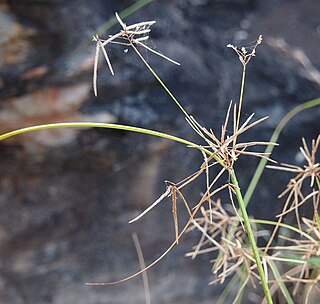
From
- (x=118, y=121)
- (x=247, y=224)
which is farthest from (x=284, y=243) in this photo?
(x=247, y=224)

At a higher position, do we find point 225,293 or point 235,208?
point 235,208

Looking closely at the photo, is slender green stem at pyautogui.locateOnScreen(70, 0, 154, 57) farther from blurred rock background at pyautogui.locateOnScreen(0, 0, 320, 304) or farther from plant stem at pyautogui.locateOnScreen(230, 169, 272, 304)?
plant stem at pyautogui.locateOnScreen(230, 169, 272, 304)

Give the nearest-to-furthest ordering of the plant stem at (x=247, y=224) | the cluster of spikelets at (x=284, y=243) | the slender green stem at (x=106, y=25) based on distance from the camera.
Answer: the plant stem at (x=247, y=224) → the cluster of spikelets at (x=284, y=243) → the slender green stem at (x=106, y=25)

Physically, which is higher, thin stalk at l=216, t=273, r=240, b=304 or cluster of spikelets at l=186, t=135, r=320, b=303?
cluster of spikelets at l=186, t=135, r=320, b=303

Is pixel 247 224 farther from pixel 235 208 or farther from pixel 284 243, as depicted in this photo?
pixel 284 243

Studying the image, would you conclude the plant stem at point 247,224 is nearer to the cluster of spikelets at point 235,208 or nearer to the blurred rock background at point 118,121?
the cluster of spikelets at point 235,208

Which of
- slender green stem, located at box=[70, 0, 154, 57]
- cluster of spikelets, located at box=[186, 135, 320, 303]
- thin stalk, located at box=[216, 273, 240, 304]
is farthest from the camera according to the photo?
thin stalk, located at box=[216, 273, 240, 304]

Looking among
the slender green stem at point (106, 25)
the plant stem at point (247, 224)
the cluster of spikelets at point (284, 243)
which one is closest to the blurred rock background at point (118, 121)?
the slender green stem at point (106, 25)

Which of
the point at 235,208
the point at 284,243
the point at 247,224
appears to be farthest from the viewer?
the point at 284,243

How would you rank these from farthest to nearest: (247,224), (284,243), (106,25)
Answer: (284,243) → (106,25) → (247,224)

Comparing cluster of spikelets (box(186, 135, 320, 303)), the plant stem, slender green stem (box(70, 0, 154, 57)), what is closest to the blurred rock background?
slender green stem (box(70, 0, 154, 57))
